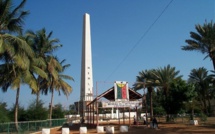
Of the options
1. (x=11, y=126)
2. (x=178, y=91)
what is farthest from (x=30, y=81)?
(x=178, y=91)

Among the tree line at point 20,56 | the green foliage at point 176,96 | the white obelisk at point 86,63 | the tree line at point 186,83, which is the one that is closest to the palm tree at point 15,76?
the tree line at point 20,56

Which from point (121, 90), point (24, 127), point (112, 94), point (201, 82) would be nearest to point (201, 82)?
point (201, 82)

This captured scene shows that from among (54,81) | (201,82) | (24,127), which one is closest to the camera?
(24,127)

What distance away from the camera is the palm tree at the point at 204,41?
31.9 metres

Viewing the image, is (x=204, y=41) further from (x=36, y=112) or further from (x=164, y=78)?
(x=36, y=112)

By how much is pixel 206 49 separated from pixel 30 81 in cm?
1929

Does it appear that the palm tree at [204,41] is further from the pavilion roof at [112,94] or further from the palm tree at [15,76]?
the palm tree at [15,76]

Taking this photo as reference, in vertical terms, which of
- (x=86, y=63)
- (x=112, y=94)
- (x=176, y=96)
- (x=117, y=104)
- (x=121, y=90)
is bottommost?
(x=117, y=104)

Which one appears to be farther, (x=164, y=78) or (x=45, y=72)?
(x=164, y=78)

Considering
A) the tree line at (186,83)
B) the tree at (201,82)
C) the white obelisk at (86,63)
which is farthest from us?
the white obelisk at (86,63)

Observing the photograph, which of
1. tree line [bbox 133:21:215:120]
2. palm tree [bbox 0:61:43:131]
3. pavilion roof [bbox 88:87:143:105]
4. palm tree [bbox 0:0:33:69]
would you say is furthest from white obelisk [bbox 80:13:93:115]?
palm tree [bbox 0:0:33:69]

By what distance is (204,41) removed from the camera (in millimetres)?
32406

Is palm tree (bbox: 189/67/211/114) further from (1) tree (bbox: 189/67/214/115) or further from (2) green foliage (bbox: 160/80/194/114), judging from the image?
(2) green foliage (bbox: 160/80/194/114)

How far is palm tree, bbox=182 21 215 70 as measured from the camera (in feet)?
105
